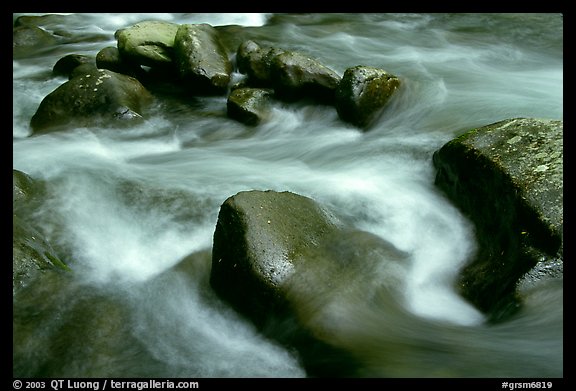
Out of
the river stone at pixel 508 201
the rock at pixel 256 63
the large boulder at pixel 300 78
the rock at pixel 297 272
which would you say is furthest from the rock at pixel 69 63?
the river stone at pixel 508 201

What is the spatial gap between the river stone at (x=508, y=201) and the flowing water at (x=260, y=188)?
0.16 m

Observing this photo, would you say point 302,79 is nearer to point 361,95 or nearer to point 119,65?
point 361,95

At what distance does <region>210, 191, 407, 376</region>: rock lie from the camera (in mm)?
3566

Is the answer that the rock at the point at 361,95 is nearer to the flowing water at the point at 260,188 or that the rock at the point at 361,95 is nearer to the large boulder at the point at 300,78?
the flowing water at the point at 260,188

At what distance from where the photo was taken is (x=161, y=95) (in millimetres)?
8664

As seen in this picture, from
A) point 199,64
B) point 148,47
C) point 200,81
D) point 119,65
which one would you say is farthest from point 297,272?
point 119,65

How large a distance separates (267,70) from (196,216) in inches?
146

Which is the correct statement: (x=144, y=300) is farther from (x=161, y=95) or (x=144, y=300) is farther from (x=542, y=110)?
(x=542, y=110)

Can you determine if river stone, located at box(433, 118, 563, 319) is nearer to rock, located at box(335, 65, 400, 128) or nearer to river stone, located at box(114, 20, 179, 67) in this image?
rock, located at box(335, 65, 400, 128)

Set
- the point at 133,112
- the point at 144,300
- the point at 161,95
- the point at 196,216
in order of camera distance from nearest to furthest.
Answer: the point at 144,300 < the point at 196,216 < the point at 133,112 < the point at 161,95

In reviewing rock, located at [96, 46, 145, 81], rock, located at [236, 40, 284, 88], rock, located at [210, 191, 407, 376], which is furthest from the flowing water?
rock, located at [96, 46, 145, 81]

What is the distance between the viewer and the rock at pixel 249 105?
25.4 feet
